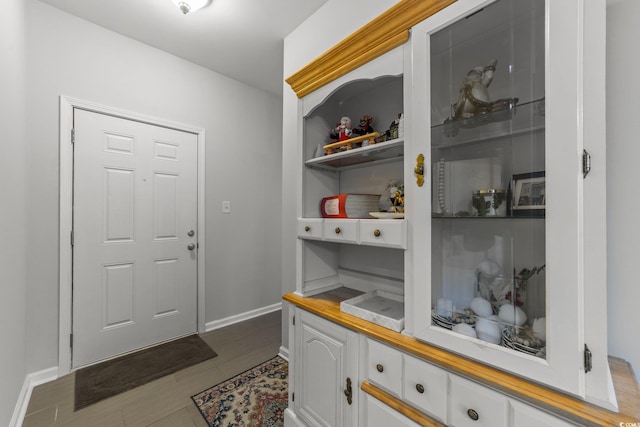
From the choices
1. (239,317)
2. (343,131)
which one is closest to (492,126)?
(343,131)

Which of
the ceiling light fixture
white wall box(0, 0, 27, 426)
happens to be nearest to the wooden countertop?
white wall box(0, 0, 27, 426)

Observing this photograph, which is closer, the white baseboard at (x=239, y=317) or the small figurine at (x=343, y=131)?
the small figurine at (x=343, y=131)

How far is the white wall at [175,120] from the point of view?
1.85 m

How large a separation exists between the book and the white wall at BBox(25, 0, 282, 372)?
1771 mm

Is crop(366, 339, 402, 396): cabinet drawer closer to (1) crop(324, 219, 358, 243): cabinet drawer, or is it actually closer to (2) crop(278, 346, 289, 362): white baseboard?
(1) crop(324, 219, 358, 243): cabinet drawer

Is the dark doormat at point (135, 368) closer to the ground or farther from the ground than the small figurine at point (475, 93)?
closer to the ground

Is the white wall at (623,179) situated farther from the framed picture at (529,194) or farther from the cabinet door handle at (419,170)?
the cabinet door handle at (419,170)

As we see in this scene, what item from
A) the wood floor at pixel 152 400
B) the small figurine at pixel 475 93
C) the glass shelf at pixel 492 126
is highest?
the small figurine at pixel 475 93

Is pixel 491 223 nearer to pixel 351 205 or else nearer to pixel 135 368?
pixel 351 205

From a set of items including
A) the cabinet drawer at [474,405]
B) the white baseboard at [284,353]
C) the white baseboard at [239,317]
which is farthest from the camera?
the white baseboard at [239,317]

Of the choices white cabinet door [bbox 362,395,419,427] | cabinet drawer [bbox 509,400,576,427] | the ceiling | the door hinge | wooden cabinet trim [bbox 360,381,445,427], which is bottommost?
white cabinet door [bbox 362,395,419,427]

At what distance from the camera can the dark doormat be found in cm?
177

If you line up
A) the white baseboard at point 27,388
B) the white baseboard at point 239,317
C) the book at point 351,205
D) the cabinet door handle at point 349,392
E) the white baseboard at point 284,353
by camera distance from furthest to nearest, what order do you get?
the white baseboard at point 239,317 → the white baseboard at point 284,353 → the white baseboard at point 27,388 → the book at point 351,205 → the cabinet door handle at point 349,392

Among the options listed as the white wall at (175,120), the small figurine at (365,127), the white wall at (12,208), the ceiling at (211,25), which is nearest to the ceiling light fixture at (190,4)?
the ceiling at (211,25)
